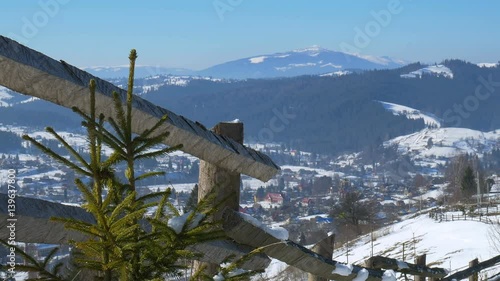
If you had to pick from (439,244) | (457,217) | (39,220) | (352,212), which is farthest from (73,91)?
(352,212)

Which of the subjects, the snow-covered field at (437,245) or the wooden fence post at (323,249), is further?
the snow-covered field at (437,245)

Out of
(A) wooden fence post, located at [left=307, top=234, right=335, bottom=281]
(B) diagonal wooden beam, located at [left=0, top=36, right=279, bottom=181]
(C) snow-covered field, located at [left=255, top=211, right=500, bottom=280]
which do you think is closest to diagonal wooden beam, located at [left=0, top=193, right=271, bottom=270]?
(B) diagonal wooden beam, located at [left=0, top=36, right=279, bottom=181]

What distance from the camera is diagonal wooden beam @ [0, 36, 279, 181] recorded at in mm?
1718

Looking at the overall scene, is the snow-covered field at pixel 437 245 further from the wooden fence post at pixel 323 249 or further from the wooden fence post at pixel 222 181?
the wooden fence post at pixel 222 181

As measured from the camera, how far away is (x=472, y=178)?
5003 cm

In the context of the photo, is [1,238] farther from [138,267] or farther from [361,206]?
[361,206]

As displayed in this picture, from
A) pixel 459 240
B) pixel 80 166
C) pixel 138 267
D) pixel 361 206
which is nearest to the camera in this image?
pixel 80 166

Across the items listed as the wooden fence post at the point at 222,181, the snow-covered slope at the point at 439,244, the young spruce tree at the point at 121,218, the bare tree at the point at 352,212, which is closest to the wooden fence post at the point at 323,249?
the wooden fence post at the point at 222,181

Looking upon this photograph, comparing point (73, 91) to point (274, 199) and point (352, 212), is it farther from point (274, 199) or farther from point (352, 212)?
point (274, 199)

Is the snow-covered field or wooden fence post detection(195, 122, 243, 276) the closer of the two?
wooden fence post detection(195, 122, 243, 276)

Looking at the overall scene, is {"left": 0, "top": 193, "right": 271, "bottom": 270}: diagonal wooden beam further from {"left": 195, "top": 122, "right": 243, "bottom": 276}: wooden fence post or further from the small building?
the small building

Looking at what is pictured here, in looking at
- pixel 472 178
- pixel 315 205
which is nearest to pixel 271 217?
pixel 315 205

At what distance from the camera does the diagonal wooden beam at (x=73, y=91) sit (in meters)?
1.72

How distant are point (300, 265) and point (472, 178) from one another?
49.4 metres
